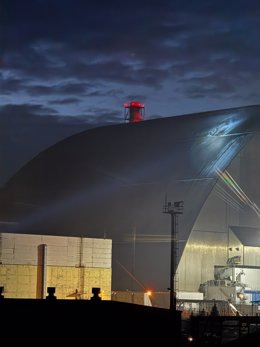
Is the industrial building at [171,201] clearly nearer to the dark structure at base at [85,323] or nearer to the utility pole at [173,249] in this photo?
the utility pole at [173,249]

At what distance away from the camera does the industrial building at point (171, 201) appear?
63438mm

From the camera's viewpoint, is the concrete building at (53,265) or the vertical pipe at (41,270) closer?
the concrete building at (53,265)

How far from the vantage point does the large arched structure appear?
64.9m

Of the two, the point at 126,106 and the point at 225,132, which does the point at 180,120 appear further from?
the point at 126,106

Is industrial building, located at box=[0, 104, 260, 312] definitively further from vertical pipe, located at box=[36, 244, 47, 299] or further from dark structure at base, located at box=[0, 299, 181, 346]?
Result: dark structure at base, located at box=[0, 299, 181, 346]

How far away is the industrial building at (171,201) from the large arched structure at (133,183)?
0.09 m

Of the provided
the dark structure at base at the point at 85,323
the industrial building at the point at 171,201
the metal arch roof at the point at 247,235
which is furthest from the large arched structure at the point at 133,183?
the dark structure at base at the point at 85,323

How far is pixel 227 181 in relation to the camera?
6406 centimetres

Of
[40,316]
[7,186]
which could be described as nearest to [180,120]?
[7,186]

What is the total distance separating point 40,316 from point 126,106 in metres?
59.6

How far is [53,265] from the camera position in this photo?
5638cm

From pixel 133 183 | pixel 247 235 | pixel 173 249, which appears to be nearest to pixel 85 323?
pixel 173 249

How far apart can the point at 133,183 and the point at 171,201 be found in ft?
19.6

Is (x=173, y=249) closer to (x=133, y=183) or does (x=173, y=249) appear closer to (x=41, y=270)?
(x=41, y=270)
